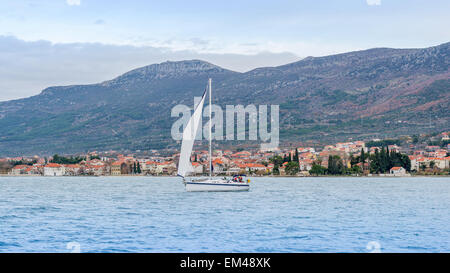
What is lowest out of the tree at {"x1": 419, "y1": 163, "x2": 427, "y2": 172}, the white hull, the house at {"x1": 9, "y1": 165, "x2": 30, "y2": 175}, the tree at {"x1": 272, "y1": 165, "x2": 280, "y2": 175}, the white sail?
the house at {"x1": 9, "y1": 165, "x2": 30, "y2": 175}

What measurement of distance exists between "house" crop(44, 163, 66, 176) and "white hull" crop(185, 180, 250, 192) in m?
101

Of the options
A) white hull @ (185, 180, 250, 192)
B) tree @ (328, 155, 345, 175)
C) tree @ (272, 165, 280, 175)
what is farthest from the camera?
tree @ (272, 165, 280, 175)

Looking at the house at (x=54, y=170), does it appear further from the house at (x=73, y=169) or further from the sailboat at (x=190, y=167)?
the sailboat at (x=190, y=167)

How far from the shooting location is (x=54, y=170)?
454ft

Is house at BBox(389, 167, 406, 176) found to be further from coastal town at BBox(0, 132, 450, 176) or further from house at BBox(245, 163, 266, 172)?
house at BBox(245, 163, 266, 172)

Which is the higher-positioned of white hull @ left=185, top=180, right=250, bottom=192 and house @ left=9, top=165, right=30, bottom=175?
white hull @ left=185, top=180, right=250, bottom=192

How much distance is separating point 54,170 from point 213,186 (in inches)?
4076

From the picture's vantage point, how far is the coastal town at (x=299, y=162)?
105938 millimetres

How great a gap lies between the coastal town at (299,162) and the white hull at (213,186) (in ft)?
178

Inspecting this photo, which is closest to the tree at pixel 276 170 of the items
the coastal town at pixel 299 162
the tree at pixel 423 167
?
the coastal town at pixel 299 162

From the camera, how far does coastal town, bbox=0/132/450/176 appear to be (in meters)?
106

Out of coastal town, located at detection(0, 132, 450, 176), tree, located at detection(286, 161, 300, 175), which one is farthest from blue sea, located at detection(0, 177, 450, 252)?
tree, located at detection(286, 161, 300, 175)
